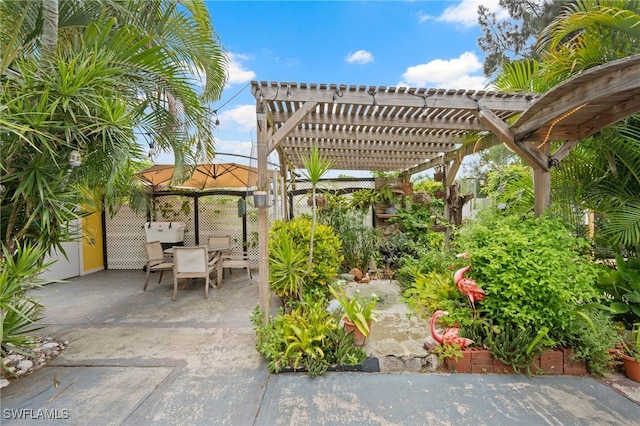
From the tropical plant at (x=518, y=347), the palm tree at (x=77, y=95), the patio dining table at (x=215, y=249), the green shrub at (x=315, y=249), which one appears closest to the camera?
the palm tree at (x=77, y=95)

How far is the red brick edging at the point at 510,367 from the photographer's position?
2480mm

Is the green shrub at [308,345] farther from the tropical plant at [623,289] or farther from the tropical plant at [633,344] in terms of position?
the tropical plant at [623,289]

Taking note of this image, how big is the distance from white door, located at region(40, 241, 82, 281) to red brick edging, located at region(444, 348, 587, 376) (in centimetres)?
675

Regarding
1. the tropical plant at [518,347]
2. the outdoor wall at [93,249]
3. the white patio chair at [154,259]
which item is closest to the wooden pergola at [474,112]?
the tropical plant at [518,347]

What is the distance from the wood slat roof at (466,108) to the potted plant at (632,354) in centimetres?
175

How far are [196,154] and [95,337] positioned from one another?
258 cm

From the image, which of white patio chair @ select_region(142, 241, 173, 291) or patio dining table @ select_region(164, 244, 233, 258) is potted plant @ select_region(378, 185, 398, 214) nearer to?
patio dining table @ select_region(164, 244, 233, 258)

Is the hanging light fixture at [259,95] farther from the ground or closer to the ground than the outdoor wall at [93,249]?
farther from the ground

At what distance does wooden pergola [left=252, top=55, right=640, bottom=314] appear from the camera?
2339 mm

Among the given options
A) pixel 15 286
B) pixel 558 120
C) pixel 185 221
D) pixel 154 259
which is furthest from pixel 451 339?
pixel 185 221

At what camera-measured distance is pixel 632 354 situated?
7.94 ft

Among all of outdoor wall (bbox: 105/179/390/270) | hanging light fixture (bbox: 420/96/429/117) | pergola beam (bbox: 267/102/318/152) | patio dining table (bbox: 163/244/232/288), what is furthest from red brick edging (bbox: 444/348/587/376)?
outdoor wall (bbox: 105/179/390/270)

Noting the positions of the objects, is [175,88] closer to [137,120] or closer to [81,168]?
[137,120]

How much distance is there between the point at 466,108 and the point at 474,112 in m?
0.20
